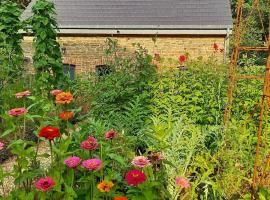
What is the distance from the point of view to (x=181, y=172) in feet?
13.7

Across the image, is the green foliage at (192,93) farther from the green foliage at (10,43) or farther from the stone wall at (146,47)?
the stone wall at (146,47)

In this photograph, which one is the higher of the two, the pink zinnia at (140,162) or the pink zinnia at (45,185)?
the pink zinnia at (140,162)

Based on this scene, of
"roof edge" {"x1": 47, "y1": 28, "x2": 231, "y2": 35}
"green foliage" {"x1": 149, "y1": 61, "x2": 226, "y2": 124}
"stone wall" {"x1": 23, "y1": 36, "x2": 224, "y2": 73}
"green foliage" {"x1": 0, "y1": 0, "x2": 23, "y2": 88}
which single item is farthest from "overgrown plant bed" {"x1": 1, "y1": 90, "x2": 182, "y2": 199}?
"roof edge" {"x1": 47, "y1": 28, "x2": 231, "y2": 35}

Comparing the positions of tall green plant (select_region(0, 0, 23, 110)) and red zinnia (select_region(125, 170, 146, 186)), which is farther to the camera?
tall green plant (select_region(0, 0, 23, 110))

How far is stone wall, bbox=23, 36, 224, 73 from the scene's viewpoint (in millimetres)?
14320

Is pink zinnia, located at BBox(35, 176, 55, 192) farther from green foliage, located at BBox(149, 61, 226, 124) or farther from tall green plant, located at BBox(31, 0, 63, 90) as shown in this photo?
tall green plant, located at BBox(31, 0, 63, 90)

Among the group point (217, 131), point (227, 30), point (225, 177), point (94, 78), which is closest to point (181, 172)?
point (225, 177)

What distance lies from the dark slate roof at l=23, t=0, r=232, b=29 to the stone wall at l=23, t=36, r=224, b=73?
0.45 metres

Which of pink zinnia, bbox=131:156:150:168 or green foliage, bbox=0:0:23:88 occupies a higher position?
green foliage, bbox=0:0:23:88

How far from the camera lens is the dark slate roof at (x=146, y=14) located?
14344 millimetres

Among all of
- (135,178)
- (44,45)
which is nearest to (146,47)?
(44,45)

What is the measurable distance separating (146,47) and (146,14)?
135 cm

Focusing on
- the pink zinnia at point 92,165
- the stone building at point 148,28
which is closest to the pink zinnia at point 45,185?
the pink zinnia at point 92,165

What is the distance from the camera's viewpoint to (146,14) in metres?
15.1
